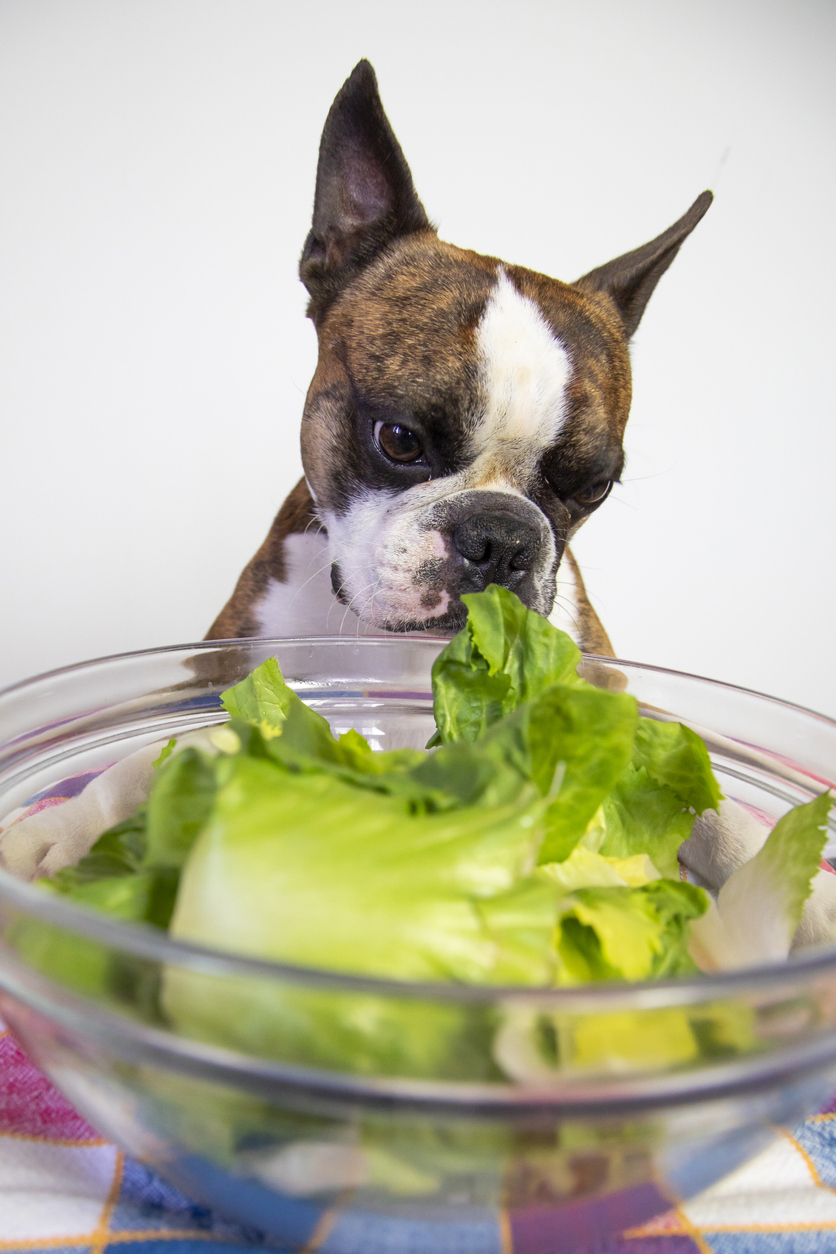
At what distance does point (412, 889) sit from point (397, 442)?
1242 mm

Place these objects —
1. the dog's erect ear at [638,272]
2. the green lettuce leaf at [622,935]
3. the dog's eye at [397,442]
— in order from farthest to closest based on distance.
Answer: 1. the dog's erect ear at [638,272]
2. the dog's eye at [397,442]
3. the green lettuce leaf at [622,935]

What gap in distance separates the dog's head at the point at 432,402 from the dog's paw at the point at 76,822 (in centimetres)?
64

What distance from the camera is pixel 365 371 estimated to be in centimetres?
162

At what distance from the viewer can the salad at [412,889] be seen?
1.27 ft

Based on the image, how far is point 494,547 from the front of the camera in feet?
4.80

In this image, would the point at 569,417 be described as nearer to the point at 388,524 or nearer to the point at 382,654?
the point at 388,524

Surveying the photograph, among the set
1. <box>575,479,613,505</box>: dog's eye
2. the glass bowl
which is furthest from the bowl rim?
<box>575,479,613,505</box>: dog's eye

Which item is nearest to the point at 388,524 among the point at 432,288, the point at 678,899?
the point at 432,288

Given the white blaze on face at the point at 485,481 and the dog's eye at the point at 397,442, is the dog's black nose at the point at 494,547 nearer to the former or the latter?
the white blaze on face at the point at 485,481

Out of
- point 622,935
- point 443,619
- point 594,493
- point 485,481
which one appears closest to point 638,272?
point 594,493

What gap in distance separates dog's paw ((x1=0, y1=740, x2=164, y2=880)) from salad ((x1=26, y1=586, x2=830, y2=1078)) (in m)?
0.17

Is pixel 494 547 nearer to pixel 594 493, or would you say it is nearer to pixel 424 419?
pixel 424 419

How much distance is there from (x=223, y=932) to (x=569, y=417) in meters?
1.32

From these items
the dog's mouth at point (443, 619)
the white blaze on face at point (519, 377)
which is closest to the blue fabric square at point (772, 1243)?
the dog's mouth at point (443, 619)
